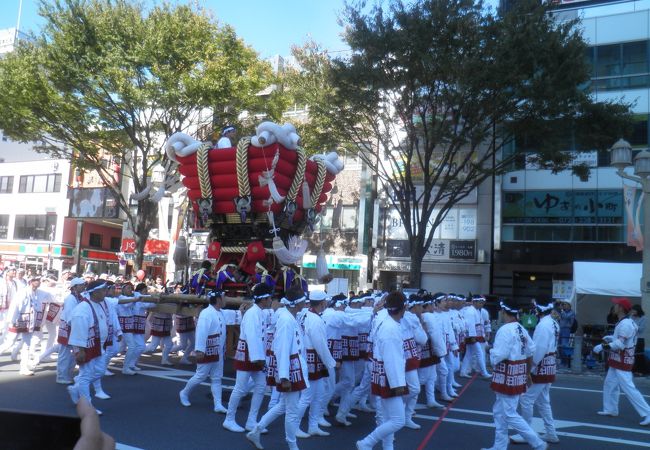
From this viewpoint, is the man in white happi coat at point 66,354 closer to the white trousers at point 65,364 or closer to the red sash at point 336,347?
the white trousers at point 65,364

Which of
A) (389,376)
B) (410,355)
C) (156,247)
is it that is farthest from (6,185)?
(389,376)

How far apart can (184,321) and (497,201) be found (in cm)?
1865

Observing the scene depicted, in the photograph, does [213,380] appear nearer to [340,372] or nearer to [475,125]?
[340,372]

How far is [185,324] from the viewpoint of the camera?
1216 centimetres

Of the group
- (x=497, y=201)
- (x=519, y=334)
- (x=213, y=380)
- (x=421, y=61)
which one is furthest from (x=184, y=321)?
(x=497, y=201)

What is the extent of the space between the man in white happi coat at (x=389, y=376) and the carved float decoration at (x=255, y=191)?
5.10 m

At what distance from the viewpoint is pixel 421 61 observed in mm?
15250

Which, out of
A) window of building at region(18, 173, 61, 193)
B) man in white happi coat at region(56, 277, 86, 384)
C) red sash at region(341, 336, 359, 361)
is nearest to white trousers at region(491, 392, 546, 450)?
red sash at region(341, 336, 359, 361)

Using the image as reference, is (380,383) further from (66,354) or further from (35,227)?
(35,227)

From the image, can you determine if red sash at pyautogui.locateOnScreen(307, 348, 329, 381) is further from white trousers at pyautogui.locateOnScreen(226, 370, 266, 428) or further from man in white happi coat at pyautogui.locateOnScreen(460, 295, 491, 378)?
man in white happi coat at pyautogui.locateOnScreen(460, 295, 491, 378)

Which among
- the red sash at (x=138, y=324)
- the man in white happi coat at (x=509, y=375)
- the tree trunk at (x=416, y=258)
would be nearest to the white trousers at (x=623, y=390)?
the man in white happi coat at (x=509, y=375)

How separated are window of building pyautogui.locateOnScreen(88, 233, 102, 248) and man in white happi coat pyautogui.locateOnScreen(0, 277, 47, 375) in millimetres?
29027

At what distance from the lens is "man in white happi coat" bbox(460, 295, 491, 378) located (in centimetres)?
1246

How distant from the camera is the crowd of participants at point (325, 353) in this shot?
611 cm
